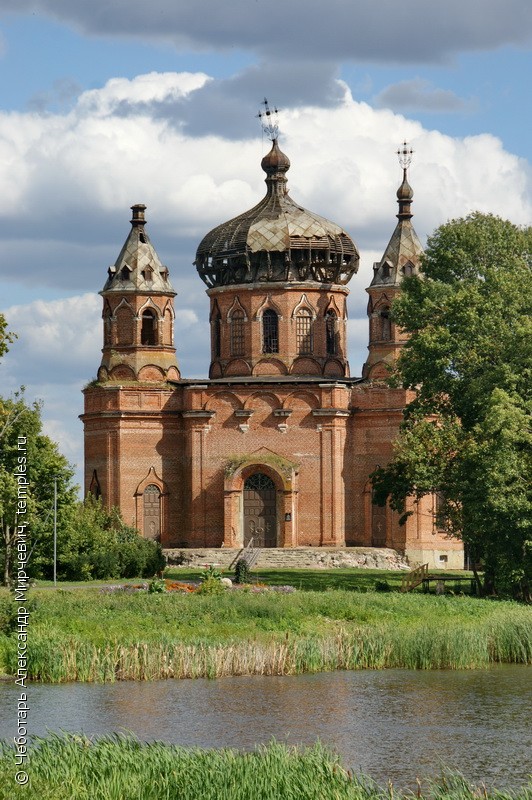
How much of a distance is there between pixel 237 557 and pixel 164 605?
19560 millimetres

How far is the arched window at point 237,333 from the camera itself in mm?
62344

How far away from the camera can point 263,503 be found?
59.3m

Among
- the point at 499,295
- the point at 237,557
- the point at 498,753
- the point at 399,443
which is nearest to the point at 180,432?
the point at 237,557

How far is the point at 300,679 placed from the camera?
3136 cm

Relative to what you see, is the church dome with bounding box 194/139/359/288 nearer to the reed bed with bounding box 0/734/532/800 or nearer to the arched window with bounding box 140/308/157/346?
the arched window with bounding box 140/308/157/346

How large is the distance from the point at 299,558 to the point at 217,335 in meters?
10.8

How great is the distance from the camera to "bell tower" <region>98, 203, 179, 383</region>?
60.5 m

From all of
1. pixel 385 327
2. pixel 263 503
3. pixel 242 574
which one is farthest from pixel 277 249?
pixel 242 574

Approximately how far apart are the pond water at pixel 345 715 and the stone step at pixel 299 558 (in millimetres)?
23971

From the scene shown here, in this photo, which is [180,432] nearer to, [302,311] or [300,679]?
[302,311]

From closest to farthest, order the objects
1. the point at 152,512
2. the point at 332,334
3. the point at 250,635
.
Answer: the point at 250,635 < the point at 152,512 < the point at 332,334

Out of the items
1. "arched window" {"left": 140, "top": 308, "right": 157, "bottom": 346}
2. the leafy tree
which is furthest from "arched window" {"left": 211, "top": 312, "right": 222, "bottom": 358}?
the leafy tree

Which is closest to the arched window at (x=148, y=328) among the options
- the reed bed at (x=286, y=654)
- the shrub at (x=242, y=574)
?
the shrub at (x=242, y=574)

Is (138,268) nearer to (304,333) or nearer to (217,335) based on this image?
(217,335)
